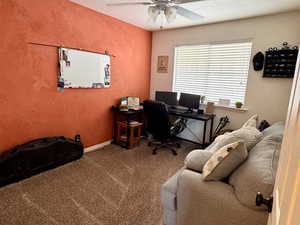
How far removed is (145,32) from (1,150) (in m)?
3.44

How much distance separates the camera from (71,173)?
8.30 feet

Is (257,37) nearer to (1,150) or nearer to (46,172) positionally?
(46,172)

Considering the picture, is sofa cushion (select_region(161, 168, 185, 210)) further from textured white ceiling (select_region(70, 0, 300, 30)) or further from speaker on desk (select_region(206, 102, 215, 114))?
textured white ceiling (select_region(70, 0, 300, 30))

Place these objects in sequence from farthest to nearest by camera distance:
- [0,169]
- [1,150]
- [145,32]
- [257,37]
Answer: [145,32] < [257,37] < [1,150] < [0,169]

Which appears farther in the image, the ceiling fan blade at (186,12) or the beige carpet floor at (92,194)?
the ceiling fan blade at (186,12)

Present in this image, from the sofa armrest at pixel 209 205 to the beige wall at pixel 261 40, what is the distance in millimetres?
2279

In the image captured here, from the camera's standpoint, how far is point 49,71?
2596 mm

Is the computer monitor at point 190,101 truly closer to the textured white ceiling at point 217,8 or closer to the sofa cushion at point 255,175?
the textured white ceiling at point 217,8

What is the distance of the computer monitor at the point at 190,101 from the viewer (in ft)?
11.6

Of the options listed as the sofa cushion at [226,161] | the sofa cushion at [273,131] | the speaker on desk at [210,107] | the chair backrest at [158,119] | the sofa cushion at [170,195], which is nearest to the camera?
the sofa cushion at [226,161]

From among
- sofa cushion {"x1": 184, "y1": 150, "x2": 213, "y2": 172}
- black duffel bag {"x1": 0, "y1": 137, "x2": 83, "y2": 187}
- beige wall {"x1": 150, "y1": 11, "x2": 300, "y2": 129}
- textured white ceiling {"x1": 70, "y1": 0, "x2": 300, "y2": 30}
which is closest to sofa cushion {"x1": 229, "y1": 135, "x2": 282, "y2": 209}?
sofa cushion {"x1": 184, "y1": 150, "x2": 213, "y2": 172}

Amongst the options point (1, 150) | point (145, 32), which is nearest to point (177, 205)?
point (1, 150)

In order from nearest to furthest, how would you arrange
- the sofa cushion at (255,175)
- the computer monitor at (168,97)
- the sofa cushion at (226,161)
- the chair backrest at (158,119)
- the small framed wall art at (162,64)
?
the sofa cushion at (255,175), the sofa cushion at (226,161), the chair backrest at (158,119), the computer monitor at (168,97), the small framed wall art at (162,64)

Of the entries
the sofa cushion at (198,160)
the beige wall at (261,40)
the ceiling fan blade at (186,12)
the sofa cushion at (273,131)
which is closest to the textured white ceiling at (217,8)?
the beige wall at (261,40)
